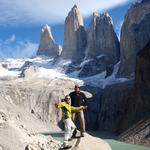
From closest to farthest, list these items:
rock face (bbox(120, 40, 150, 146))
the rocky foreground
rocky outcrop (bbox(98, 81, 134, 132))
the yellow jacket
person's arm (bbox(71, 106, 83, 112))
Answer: the yellow jacket → person's arm (bbox(71, 106, 83, 112)) → rock face (bbox(120, 40, 150, 146)) → the rocky foreground → rocky outcrop (bbox(98, 81, 134, 132))

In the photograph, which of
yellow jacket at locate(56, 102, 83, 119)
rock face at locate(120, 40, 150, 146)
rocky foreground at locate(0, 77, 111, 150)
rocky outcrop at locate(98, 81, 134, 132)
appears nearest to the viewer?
yellow jacket at locate(56, 102, 83, 119)

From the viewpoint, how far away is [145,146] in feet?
258

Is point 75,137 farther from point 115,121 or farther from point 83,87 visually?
point 83,87

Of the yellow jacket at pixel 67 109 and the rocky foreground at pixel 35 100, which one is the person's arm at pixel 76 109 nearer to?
the yellow jacket at pixel 67 109

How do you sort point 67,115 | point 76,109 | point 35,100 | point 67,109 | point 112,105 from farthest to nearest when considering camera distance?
1. point 35,100
2. point 112,105
3. point 76,109
4. point 67,115
5. point 67,109

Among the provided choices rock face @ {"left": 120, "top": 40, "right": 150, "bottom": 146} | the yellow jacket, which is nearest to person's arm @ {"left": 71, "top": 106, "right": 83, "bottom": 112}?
the yellow jacket

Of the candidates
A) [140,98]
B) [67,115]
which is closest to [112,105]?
[140,98]

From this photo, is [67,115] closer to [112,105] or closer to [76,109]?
[76,109]

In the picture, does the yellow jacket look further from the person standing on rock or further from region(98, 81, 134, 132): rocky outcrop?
region(98, 81, 134, 132): rocky outcrop

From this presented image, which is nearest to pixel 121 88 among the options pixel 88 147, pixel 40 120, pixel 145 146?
pixel 40 120

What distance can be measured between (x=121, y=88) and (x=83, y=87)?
108 ft

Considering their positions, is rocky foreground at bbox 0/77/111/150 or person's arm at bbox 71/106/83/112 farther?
rocky foreground at bbox 0/77/111/150

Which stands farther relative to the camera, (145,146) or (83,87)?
(83,87)

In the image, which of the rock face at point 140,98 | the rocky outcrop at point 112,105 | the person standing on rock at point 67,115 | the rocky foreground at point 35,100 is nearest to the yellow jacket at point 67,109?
the person standing on rock at point 67,115
